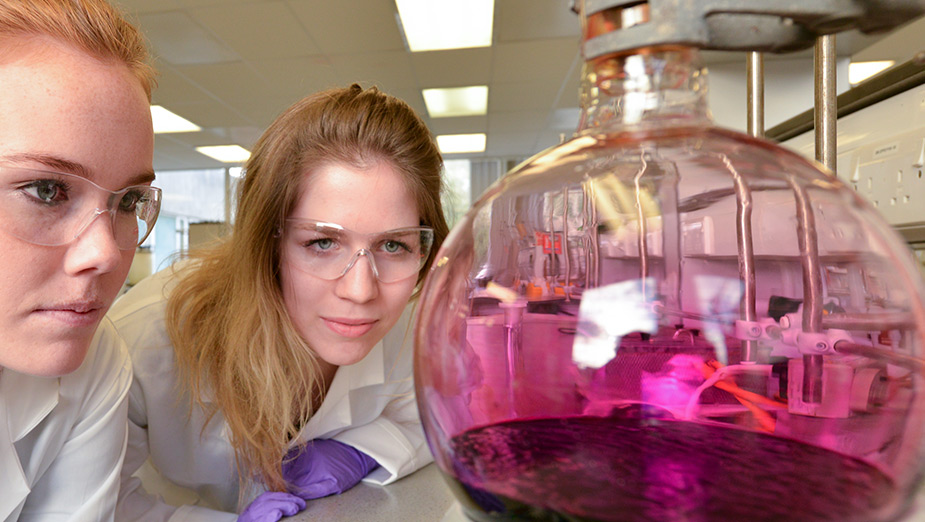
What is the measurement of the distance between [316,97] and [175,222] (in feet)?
27.0

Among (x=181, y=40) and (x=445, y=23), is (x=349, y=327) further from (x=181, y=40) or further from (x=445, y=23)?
(x=181, y=40)

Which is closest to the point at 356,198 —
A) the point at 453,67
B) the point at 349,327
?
the point at 349,327

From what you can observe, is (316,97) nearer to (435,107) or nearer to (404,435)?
(404,435)

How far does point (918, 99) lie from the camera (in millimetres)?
808

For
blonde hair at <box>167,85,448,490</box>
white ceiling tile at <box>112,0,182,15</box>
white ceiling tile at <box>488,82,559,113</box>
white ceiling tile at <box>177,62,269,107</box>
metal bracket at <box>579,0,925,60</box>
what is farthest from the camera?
white ceiling tile at <box>488,82,559,113</box>

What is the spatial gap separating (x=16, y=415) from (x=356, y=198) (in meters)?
0.49

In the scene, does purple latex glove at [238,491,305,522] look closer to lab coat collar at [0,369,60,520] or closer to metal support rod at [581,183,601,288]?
lab coat collar at [0,369,60,520]

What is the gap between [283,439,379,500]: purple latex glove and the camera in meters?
0.85

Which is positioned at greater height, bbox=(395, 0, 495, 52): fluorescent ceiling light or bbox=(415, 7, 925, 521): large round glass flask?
bbox=(395, 0, 495, 52): fluorescent ceiling light

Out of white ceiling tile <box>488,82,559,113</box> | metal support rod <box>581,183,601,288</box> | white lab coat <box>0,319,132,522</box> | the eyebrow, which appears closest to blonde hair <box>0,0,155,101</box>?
the eyebrow

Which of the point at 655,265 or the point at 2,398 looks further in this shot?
the point at 2,398

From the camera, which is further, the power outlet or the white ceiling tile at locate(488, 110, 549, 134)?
the white ceiling tile at locate(488, 110, 549, 134)

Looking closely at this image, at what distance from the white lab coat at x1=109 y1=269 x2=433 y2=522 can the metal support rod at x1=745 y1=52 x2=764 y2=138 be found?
1.99 feet

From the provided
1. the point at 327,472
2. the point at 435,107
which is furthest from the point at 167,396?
the point at 435,107
